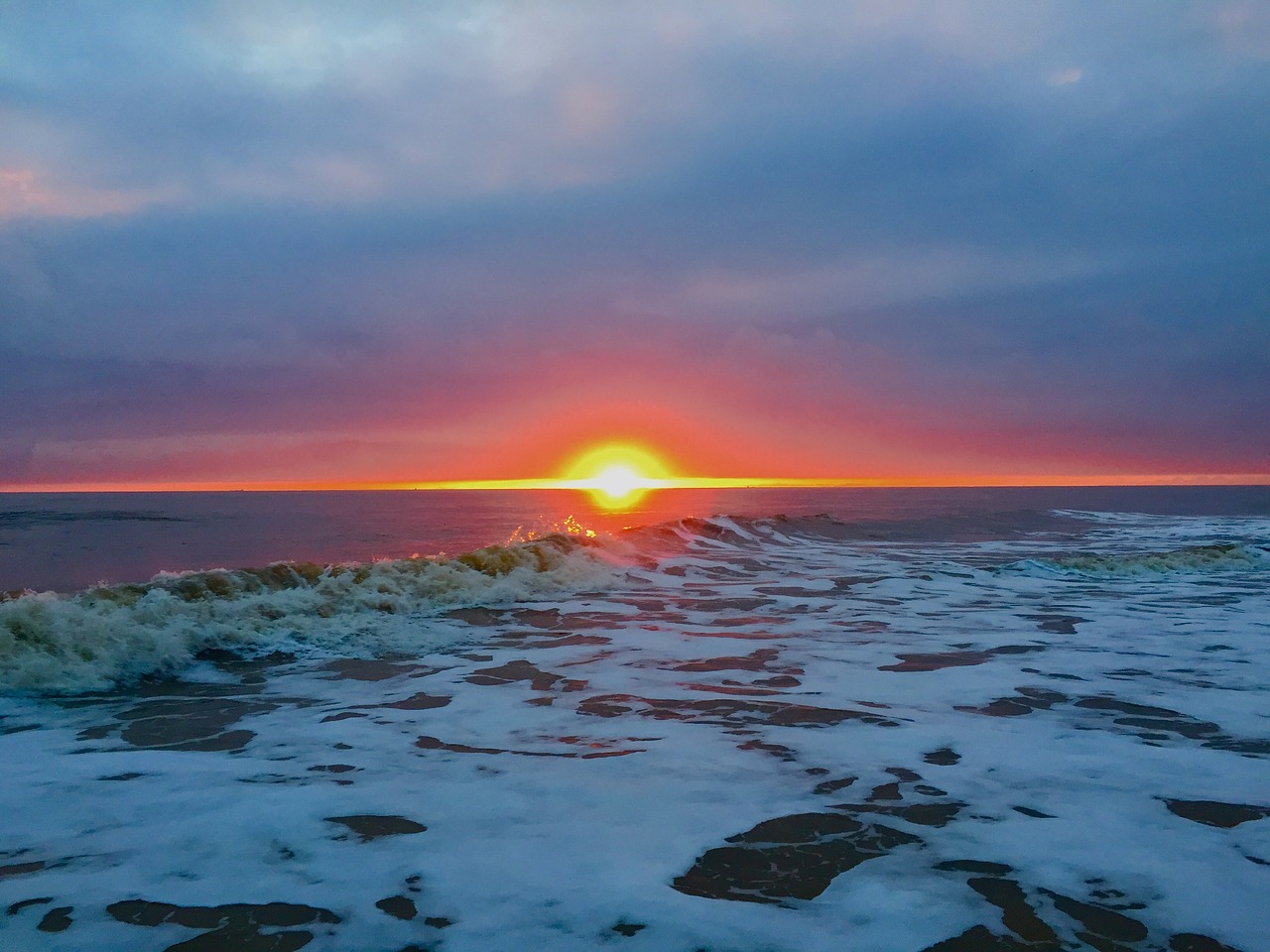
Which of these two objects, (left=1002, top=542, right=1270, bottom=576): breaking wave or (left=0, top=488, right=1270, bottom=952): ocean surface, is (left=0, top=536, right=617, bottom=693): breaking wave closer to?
(left=0, top=488, right=1270, bottom=952): ocean surface

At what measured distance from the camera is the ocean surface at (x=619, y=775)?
3.68 m

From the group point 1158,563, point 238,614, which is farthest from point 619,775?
point 1158,563

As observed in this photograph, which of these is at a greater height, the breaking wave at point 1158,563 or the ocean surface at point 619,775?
the breaking wave at point 1158,563

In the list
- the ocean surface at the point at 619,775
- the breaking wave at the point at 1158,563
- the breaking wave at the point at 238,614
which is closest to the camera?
the ocean surface at the point at 619,775

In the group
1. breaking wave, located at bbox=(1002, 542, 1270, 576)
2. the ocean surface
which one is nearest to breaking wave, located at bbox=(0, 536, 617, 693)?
the ocean surface

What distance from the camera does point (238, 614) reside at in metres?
10.9

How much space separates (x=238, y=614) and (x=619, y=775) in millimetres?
7406

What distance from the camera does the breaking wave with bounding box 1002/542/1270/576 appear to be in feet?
67.0

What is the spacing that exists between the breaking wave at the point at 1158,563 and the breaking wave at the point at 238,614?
11650 mm

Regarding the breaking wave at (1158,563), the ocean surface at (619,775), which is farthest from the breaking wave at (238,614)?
the breaking wave at (1158,563)

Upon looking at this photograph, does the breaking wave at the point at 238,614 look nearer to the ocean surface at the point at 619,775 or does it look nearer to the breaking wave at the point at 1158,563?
the ocean surface at the point at 619,775

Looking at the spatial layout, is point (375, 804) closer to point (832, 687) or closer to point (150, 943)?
point (150, 943)

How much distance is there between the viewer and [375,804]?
5.02 meters

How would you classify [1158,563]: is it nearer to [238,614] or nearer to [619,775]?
[619,775]
